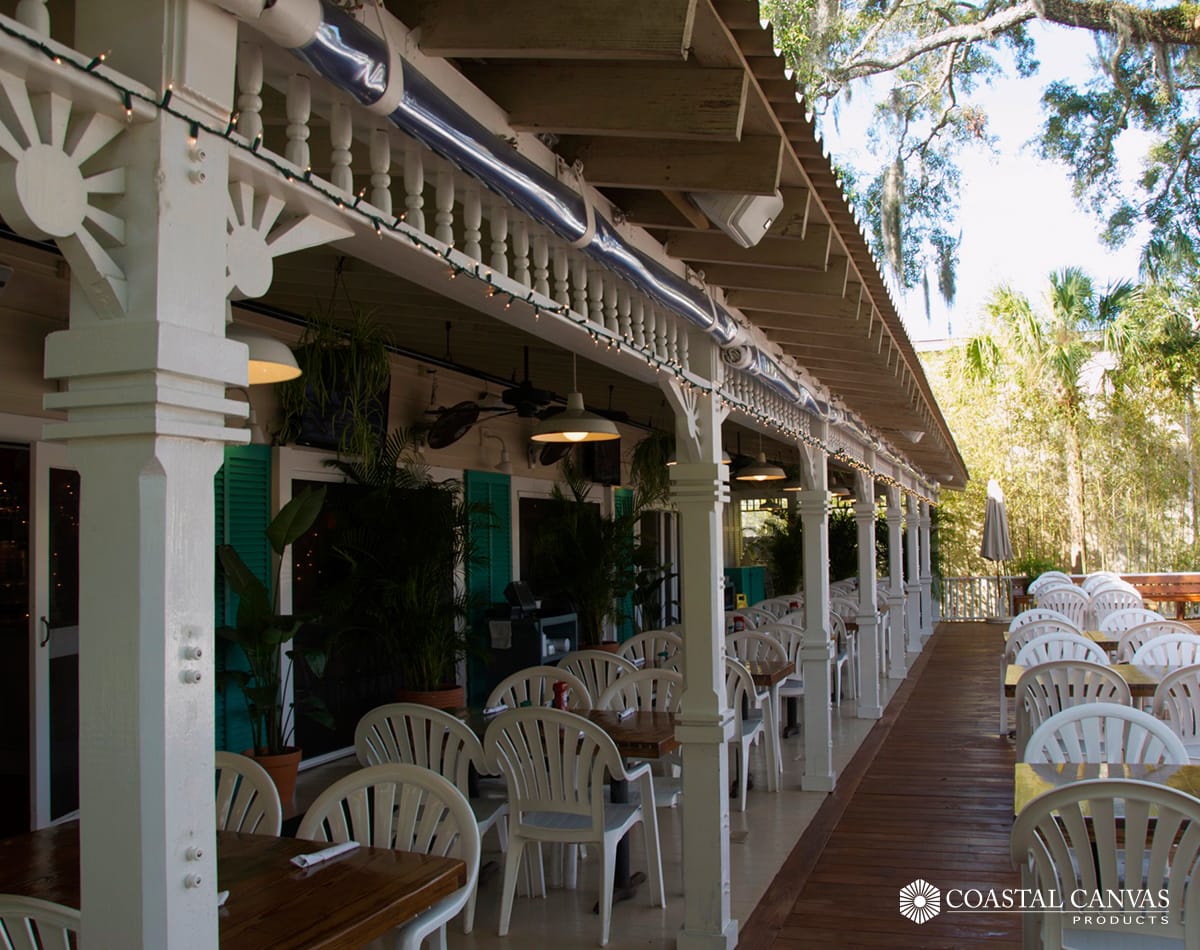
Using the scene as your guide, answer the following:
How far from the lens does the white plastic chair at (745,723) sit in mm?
5910

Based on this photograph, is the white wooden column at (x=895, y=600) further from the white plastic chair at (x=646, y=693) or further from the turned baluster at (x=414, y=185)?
the turned baluster at (x=414, y=185)

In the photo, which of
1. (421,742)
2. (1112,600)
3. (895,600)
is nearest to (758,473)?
(895,600)

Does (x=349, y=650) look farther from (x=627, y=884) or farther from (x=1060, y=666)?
(x=1060, y=666)

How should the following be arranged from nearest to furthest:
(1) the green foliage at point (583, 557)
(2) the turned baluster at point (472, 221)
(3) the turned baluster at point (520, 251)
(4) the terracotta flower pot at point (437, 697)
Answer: (2) the turned baluster at point (472, 221) < (3) the turned baluster at point (520, 251) < (4) the terracotta flower pot at point (437, 697) < (1) the green foliage at point (583, 557)

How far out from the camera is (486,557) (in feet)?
28.2

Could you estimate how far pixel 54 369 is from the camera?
162 cm

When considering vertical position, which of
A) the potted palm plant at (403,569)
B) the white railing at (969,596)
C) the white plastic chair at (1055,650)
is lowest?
the white railing at (969,596)

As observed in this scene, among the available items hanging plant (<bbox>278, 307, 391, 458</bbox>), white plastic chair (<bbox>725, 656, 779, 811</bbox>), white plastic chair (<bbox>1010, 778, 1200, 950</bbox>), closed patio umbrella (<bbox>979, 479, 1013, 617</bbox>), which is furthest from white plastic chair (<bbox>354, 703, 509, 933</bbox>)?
closed patio umbrella (<bbox>979, 479, 1013, 617</bbox>)

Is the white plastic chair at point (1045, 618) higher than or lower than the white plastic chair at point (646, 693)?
higher

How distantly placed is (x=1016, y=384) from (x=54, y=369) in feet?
68.6

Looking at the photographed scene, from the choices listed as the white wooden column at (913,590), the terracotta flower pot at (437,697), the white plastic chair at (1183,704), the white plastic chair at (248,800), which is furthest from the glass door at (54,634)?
the white wooden column at (913,590)

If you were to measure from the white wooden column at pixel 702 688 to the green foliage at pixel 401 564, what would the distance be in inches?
111

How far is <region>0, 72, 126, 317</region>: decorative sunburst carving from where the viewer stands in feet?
4.60

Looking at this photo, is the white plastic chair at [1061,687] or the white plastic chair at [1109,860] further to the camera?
the white plastic chair at [1061,687]
